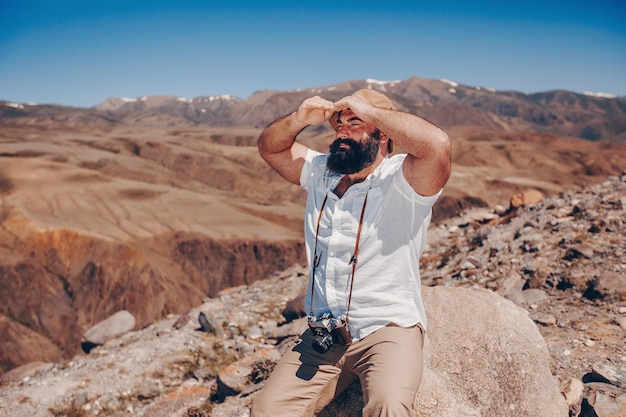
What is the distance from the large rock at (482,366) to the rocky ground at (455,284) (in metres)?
0.54

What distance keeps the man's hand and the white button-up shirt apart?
1.82 feet

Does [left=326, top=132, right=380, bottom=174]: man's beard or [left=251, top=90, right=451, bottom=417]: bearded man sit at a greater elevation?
[left=326, top=132, right=380, bottom=174]: man's beard

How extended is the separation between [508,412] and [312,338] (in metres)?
1.60

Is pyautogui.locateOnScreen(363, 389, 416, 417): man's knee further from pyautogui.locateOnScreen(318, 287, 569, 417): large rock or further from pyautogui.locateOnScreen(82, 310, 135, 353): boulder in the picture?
pyautogui.locateOnScreen(82, 310, 135, 353): boulder

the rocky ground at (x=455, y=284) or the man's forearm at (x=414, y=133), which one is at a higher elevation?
the man's forearm at (x=414, y=133)

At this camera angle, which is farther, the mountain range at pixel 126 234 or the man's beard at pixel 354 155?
the mountain range at pixel 126 234

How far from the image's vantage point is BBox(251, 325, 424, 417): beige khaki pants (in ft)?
9.00

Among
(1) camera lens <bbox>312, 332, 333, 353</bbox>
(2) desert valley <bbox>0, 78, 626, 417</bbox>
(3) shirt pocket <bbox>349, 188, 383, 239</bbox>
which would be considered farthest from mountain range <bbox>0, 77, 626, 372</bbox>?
(3) shirt pocket <bbox>349, 188, 383, 239</bbox>

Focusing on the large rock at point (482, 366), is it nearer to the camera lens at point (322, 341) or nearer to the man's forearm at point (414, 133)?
the camera lens at point (322, 341)

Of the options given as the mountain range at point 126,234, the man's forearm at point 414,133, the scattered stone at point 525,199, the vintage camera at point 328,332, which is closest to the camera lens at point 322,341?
the vintage camera at point 328,332

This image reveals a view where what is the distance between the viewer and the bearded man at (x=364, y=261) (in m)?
2.88

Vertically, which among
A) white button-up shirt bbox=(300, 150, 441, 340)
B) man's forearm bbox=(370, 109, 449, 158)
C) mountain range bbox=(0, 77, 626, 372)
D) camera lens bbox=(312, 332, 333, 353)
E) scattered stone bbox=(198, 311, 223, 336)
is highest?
man's forearm bbox=(370, 109, 449, 158)

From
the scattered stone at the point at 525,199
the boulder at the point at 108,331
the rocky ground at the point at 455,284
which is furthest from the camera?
the boulder at the point at 108,331

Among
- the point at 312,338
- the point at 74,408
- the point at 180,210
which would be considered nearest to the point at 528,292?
the point at 312,338
